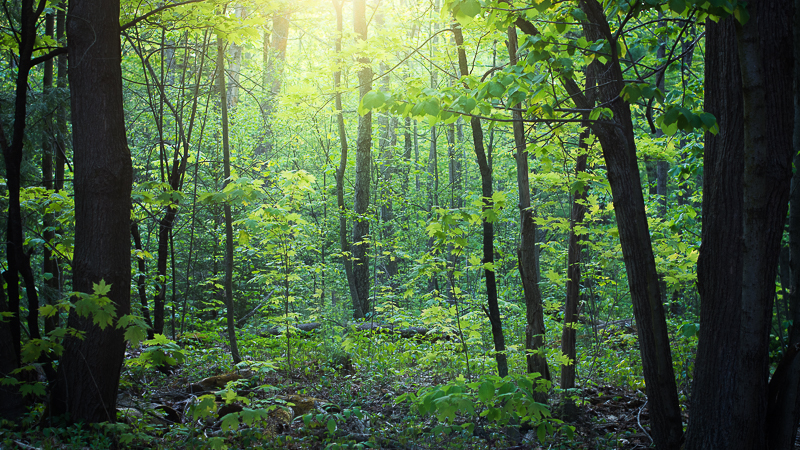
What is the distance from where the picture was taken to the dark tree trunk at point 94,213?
13.1 feet

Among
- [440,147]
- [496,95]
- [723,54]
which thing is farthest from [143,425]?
[440,147]

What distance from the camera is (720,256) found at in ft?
10.1

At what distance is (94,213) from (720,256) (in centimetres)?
487

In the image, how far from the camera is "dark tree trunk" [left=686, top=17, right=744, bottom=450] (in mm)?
2996

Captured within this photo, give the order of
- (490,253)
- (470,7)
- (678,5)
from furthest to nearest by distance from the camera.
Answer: (490,253) → (470,7) → (678,5)

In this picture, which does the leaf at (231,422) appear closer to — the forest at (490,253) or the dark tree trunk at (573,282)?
the forest at (490,253)

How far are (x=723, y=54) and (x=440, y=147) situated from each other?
16904 mm

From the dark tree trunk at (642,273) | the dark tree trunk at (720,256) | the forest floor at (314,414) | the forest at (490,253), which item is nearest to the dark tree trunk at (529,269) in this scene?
the forest at (490,253)

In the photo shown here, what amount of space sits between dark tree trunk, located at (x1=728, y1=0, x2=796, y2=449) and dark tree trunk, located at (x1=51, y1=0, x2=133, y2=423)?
4755 millimetres

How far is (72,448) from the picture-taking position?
3.53 m

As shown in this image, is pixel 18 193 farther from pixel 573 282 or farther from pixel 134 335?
pixel 573 282

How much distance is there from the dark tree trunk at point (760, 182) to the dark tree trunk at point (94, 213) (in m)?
4.75

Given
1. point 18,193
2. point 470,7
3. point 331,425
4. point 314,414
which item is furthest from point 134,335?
point 470,7

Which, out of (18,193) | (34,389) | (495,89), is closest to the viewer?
(495,89)
